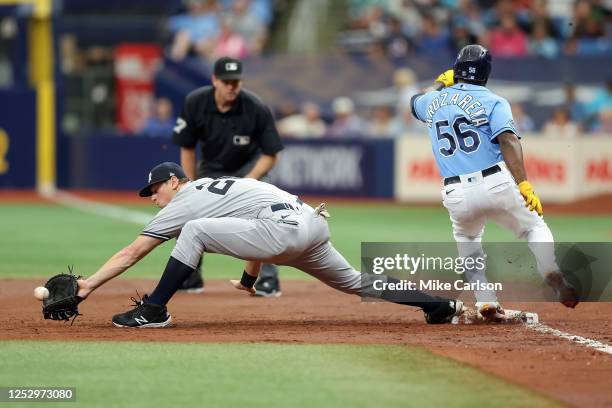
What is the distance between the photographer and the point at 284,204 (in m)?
8.56

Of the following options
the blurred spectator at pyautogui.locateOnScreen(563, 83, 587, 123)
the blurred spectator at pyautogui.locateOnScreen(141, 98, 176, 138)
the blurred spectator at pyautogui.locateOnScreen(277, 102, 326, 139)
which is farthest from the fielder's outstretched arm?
the blurred spectator at pyautogui.locateOnScreen(563, 83, 587, 123)

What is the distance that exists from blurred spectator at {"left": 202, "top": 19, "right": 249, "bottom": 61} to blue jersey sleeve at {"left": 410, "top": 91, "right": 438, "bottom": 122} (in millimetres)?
16571

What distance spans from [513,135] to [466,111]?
378 millimetres

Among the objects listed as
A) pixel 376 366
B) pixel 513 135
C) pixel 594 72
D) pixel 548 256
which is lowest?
pixel 376 366

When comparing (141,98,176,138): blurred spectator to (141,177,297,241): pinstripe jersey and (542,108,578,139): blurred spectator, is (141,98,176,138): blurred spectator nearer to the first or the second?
(542,108,578,139): blurred spectator

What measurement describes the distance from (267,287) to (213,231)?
2666mm

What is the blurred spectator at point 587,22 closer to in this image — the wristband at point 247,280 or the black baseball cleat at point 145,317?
the wristband at point 247,280

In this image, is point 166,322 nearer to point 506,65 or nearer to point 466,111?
point 466,111

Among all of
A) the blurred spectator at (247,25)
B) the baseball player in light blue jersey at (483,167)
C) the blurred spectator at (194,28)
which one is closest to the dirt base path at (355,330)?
the baseball player in light blue jersey at (483,167)

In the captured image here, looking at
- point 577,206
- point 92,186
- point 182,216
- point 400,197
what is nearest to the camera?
point 182,216

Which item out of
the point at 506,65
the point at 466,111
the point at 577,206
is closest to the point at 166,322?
the point at 466,111

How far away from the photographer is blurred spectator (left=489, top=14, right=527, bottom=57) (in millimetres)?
24672

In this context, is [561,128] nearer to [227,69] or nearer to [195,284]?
[195,284]

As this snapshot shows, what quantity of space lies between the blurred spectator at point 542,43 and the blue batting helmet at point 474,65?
16134 mm
